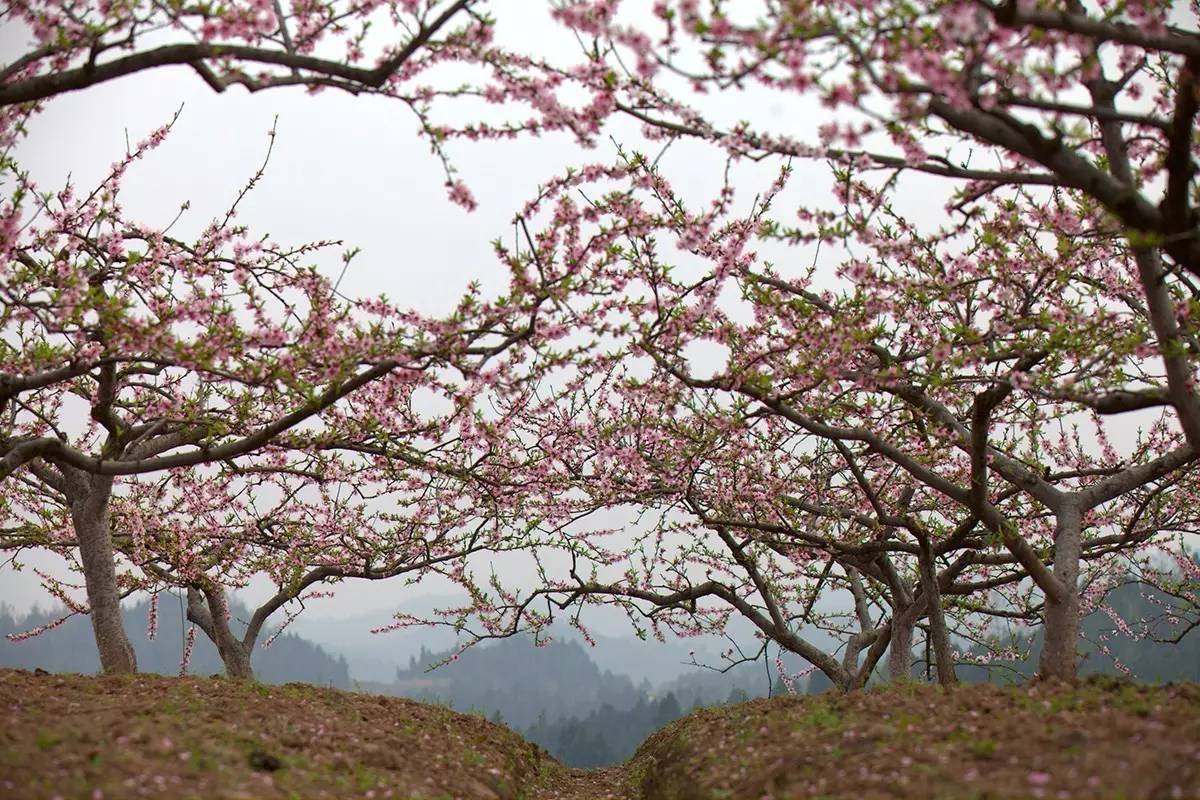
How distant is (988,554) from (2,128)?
12.3m

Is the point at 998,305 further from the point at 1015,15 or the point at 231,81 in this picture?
the point at 231,81

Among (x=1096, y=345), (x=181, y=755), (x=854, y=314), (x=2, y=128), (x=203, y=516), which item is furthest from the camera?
(x=203, y=516)

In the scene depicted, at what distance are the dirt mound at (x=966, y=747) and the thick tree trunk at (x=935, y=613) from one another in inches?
75.5

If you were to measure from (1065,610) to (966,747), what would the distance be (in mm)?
3560

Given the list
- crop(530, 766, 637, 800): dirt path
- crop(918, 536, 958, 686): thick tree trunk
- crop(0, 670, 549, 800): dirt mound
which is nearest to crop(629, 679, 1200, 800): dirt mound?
crop(918, 536, 958, 686): thick tree trunk

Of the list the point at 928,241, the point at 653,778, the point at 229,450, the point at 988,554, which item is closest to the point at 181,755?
the point at 229,450

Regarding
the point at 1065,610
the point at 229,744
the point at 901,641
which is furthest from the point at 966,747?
the point at 901,641

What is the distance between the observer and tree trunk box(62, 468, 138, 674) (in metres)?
11.1

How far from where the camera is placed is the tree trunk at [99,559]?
1106 cm

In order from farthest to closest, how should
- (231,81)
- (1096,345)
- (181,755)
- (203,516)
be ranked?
1. (203,516)
2. (1096,345)
3. (181,755)
4. (231,81)

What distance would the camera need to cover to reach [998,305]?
8.49 m

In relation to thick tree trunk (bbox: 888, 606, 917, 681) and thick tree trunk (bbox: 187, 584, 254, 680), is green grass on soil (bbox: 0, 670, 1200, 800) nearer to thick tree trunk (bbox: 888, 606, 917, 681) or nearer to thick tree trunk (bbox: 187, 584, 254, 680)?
thick tree trunk (bbox: 888, 606, 917, 681)

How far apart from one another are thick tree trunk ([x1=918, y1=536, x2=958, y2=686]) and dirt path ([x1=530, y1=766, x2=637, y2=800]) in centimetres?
415

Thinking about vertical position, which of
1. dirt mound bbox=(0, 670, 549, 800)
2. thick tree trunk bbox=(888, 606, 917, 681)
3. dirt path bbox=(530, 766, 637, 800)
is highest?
thick tree trunk bbox=(888, 606, 917, 681)
